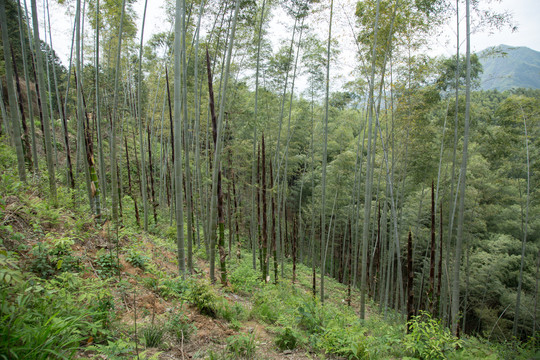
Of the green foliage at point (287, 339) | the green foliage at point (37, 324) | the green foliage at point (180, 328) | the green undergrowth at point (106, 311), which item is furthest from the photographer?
the green foliage at point (287, 339)

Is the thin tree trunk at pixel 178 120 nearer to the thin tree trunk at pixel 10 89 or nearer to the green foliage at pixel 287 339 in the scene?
the green foliage at pixel 287 339

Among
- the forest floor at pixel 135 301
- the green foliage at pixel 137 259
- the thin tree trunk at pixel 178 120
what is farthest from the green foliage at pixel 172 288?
the green foliage at pixel 137 259

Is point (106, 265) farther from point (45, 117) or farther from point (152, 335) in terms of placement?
point (45, 117)

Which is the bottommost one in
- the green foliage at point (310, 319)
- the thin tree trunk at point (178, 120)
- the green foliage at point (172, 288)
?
the green foliage at point (310, 319)

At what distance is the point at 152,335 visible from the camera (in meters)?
2.25

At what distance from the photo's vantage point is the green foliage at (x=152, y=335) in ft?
7.23

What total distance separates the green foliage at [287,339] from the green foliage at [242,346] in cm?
59

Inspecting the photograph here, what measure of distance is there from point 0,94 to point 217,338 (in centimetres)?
936

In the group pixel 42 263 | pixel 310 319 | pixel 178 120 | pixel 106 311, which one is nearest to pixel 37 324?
pixel 106 311

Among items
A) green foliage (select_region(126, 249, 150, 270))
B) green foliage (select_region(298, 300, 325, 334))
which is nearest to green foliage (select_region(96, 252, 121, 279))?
green foliage (select_region(126, 249, 150, 270))

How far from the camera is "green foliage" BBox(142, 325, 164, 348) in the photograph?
7.23 feet

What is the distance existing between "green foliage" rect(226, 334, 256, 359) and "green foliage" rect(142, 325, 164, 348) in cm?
63

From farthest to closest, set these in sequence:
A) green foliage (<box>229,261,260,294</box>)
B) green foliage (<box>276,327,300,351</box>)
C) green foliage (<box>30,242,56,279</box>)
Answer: green foliage (<box>229,261,260,294</box>) < green foliage (<box>276,327,300,351</box>) < green foliage (<box>30,242,56,279</box>)

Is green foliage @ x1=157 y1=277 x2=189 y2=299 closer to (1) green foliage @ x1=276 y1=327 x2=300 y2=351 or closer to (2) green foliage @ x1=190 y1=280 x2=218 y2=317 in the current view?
(2) green foliage @ x1=190 y1=280 x2=218 y2=317
